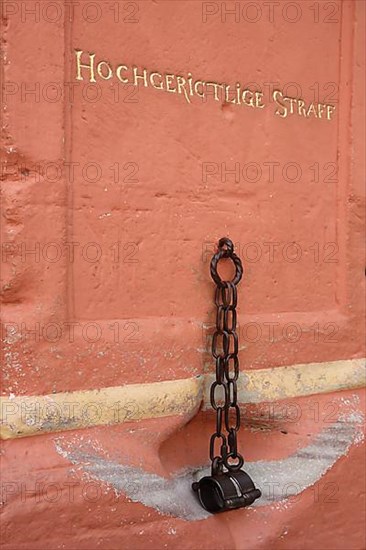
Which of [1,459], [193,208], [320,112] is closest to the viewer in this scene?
[1,459]

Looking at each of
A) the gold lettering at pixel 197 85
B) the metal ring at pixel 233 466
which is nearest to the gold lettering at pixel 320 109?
the gold lettering at pixel 197 85

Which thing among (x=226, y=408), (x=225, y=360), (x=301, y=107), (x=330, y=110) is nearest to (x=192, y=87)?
(x=301, y=107)

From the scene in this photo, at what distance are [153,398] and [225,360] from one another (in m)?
0.19

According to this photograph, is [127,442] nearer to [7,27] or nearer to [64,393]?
[64,393]

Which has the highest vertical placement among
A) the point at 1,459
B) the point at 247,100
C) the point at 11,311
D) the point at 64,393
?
the point at 247,100

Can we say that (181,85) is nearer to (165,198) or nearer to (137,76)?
(137,76)

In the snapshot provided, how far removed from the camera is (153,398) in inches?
64.1

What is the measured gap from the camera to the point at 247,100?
1.78 metres

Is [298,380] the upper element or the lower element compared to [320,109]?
lower

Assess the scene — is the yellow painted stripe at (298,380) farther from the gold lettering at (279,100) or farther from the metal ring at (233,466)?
the gold lettering at (279,100)

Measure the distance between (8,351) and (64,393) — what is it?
15 centimetres

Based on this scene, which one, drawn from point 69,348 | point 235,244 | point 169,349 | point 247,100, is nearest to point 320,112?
point 247,100

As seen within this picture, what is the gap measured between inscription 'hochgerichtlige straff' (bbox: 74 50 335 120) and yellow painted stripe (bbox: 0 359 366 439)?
0.68 metres

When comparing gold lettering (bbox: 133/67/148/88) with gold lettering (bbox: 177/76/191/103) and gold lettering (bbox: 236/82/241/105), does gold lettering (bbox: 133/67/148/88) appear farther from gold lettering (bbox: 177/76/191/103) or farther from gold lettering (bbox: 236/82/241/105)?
gold lettering (bbox: 236/82/241/105)
